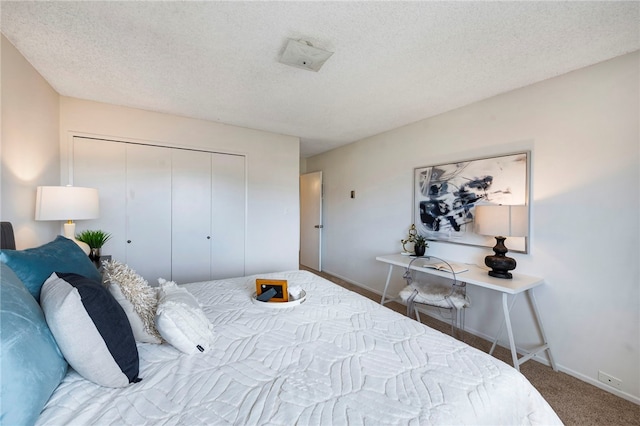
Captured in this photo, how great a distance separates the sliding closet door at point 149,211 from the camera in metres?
2.96

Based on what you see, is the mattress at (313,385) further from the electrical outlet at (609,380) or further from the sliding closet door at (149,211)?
the sliding closet door at (149,211)

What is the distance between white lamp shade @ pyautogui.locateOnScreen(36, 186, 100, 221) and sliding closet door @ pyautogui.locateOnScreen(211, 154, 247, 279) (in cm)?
139

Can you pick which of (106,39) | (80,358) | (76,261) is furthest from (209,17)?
(80,358)

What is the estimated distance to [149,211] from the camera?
3.04 metres

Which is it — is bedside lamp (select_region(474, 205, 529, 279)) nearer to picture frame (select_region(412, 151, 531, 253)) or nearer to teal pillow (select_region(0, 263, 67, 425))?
picture frame (select_region(412, 151, 531, 253))

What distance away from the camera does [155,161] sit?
10.1 feet

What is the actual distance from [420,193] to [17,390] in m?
3.31

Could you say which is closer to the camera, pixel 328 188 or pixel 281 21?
pixel 281 21

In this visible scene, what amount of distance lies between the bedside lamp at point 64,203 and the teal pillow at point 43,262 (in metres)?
0.80

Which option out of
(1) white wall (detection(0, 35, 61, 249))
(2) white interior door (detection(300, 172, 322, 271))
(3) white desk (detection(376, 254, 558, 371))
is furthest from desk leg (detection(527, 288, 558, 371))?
(1) white wall (detection(0, 35, 61, 249))

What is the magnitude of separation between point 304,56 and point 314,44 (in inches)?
4.9

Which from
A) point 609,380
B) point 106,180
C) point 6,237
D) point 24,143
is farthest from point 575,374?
point 106,180

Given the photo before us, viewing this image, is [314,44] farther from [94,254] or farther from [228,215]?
[94,254]

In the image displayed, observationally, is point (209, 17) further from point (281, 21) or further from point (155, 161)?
point (155, 161)
